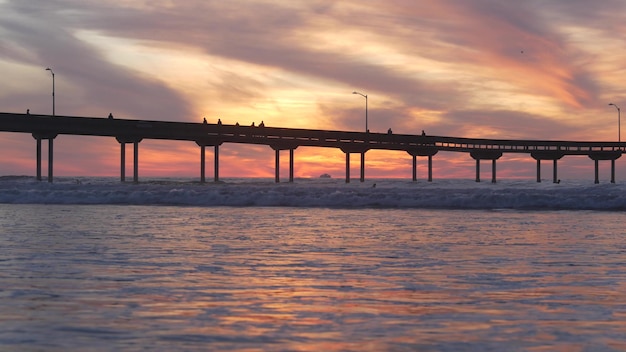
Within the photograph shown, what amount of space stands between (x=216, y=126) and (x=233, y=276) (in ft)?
357

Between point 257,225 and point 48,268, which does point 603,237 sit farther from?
point 48,268

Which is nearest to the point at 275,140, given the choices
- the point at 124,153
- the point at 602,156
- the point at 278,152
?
the point at 278,152

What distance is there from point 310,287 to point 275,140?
10966 cm

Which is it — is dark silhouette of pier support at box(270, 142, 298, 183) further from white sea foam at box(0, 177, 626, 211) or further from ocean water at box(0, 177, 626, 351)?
ocean water at box(0, 177, 626, 351)

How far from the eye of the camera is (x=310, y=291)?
9.90 m

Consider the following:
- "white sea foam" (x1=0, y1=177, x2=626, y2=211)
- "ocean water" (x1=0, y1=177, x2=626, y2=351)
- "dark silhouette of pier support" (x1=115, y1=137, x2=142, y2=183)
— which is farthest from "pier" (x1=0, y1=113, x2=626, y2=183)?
"ocean water" (x1=0, y1=177, x2=626, y2=351)

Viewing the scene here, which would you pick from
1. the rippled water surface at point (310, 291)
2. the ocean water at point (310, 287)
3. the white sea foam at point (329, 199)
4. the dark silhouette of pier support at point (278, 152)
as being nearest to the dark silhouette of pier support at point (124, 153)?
the dark silhouette of pier support at point (278, 152)

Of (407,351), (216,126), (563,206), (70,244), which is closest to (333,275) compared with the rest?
(407,351)

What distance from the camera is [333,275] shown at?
11422mm

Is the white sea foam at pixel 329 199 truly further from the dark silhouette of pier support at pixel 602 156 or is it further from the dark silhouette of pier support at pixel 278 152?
the dark silhouette of pier support at pixel 602 156

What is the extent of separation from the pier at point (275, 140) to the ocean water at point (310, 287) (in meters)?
87.9

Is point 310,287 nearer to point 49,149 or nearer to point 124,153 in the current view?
point 49,149

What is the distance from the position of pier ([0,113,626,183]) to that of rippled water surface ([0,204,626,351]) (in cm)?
9025

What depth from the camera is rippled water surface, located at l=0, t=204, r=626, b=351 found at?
7.13 m
